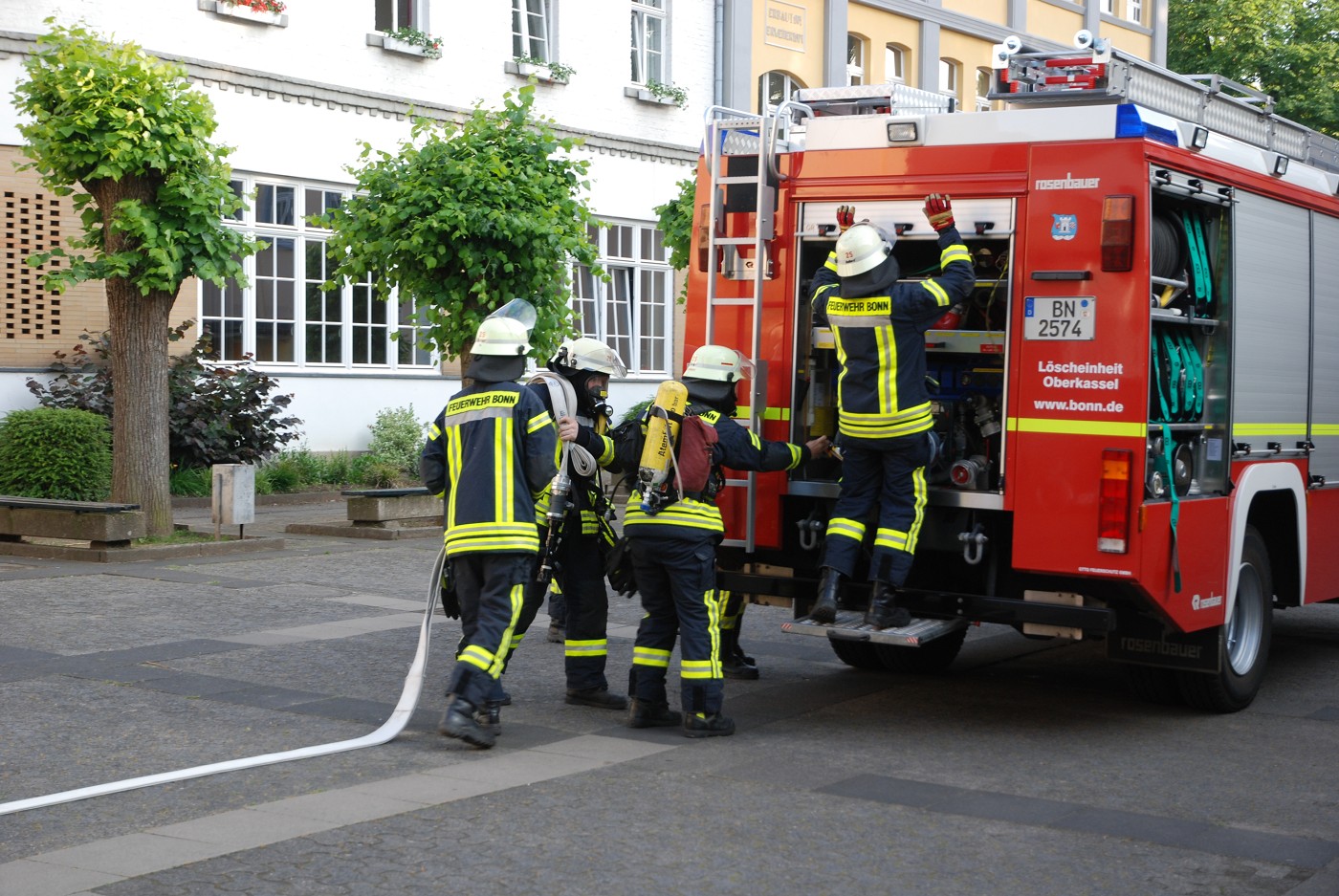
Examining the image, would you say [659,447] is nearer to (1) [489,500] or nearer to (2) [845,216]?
(1) [489,500]

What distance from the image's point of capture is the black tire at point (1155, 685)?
827cm

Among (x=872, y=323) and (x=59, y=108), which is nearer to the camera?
(x=872, y=323)

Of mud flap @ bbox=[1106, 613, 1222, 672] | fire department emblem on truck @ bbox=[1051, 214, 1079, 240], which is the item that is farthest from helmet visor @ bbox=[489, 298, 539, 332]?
mud flap @ bbox=[1106, 613, 1222, 672]

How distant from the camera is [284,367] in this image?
1969 centimetres

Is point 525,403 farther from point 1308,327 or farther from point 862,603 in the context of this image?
point 1308,327

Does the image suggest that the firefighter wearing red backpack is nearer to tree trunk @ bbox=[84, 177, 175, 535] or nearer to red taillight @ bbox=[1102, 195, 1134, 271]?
red taillight @ bbox=[1102, 195, 1134, 271]

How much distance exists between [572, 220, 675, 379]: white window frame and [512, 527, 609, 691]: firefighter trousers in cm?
1587

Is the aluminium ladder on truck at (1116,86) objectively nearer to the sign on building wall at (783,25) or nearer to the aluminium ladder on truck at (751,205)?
the aluminium ladder on truck at (751,205)

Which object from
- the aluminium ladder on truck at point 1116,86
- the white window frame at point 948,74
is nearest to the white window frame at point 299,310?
the aluminium ladder on truck at point 1116,86

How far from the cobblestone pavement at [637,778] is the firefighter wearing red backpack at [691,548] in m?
0.20

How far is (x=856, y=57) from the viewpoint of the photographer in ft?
92.1

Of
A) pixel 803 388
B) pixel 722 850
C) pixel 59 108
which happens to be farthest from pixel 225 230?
pixel 722 850

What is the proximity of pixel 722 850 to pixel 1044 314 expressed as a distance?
300cm

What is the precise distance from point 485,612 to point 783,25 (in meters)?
20.6
